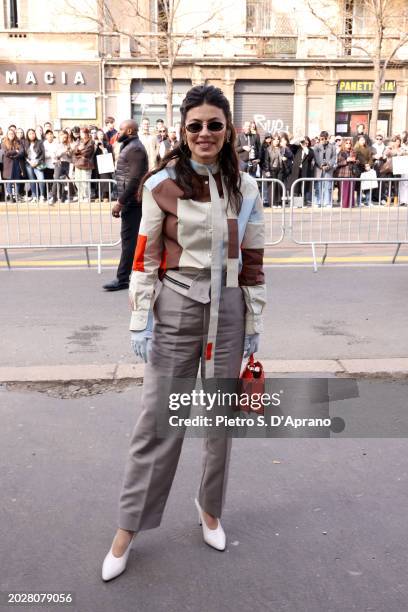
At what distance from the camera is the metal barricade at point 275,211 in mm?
10078

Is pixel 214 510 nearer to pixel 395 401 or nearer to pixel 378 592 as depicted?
pixel 378 592

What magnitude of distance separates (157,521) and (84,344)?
3234 millimetres

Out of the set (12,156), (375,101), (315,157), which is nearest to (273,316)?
(315,157)

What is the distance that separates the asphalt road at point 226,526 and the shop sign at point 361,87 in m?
28.5

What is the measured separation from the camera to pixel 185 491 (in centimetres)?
366

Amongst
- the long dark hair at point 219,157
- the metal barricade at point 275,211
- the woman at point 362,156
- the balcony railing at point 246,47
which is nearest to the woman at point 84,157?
the woman at point 362,156

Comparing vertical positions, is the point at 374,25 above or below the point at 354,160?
above

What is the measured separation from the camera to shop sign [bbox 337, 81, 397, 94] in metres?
30.5

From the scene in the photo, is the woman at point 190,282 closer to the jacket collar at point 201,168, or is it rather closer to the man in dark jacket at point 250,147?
the jacket collar at point 201,168

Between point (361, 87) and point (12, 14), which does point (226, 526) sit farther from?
point (12, 14)

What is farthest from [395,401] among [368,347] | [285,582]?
[285,582]

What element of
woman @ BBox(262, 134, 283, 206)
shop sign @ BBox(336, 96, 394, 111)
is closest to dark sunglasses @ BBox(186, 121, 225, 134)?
woman @ BBox(262, 134, 283, 206)

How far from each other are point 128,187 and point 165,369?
5.38 metres

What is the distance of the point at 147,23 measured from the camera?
29812 millimetres
